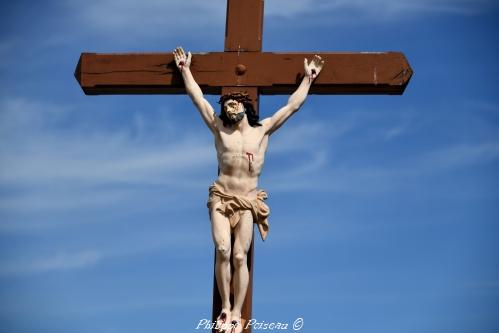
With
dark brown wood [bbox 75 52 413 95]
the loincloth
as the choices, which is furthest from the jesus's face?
the loincloth

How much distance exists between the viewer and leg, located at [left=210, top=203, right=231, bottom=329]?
976cm

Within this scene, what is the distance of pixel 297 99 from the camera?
34.3 feet

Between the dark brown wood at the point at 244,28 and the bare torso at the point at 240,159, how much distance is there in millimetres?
926

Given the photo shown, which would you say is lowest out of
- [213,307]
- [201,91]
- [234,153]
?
[213,307]

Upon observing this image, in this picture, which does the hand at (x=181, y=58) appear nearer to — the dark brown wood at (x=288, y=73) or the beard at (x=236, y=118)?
Answer: the dark brown wood at (x=288, y=73)

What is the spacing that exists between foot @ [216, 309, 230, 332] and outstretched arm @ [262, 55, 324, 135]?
1.58 meters

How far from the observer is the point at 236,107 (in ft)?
33.4

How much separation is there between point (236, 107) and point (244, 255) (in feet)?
4.06

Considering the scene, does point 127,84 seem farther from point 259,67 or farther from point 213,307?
point 213,307

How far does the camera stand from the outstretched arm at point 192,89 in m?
10.4

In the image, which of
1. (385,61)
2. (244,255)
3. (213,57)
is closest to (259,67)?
(213,57)

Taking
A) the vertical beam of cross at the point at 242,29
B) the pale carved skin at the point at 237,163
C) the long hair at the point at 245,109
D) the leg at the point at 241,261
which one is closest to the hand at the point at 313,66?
the pale carved skin at the point at 237,163

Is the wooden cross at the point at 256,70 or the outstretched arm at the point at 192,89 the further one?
the wooden cross at the point at 256,70

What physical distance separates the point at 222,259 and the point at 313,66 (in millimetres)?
1942
